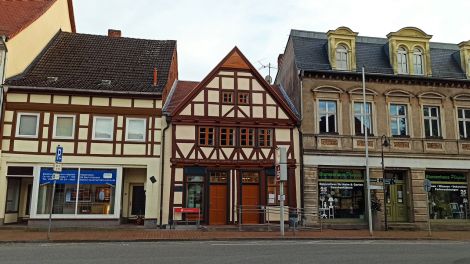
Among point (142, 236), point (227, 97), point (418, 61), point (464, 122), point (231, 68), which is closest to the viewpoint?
point (142, 236)

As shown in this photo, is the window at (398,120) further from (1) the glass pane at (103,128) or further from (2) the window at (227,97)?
(1) the glass pane at (103,128)

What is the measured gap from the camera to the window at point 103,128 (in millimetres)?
21344

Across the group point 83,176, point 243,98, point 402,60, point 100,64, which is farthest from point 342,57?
point 83,176

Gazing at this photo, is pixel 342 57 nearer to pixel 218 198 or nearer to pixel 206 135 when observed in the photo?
pixel 206 135

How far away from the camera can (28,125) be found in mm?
20953

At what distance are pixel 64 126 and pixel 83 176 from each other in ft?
8.73

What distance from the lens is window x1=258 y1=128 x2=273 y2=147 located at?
2284 centimetres

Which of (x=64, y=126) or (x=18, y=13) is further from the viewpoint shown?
(x=18, y=13)

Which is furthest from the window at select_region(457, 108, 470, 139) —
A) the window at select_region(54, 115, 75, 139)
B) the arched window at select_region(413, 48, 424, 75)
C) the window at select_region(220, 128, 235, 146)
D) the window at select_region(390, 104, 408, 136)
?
the window at select_region(54, 115, 75, 139)

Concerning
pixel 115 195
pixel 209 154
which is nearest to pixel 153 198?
pixel 115 195

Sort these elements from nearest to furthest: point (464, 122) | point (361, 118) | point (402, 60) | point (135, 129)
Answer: point (135, 129) < point (361, 118) < point (464, 122) < point (402, 60)

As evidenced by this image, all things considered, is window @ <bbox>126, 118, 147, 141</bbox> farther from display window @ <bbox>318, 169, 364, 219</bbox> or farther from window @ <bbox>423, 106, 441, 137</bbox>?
window @ <bbox>423, 106, 441, 137</bbox>

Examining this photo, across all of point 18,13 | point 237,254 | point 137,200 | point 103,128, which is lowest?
point 237,254

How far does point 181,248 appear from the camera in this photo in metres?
13.5
